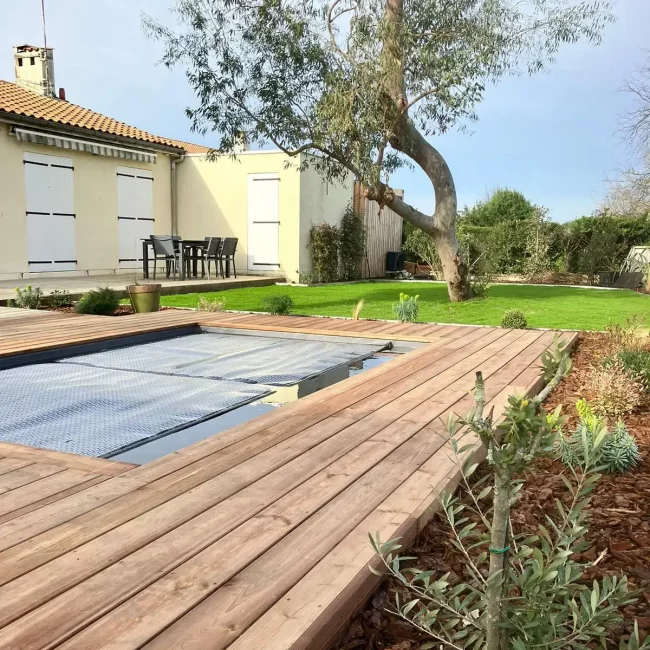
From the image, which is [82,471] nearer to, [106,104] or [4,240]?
[4,240]

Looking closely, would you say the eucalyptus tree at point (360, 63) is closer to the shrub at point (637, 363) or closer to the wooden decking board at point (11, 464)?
the shrub at point (637, 363)

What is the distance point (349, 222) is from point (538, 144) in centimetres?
697

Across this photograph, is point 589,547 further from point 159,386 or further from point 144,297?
point 144,297

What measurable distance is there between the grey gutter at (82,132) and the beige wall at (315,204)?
122 inches

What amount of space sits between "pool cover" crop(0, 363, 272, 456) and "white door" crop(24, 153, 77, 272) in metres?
7.35

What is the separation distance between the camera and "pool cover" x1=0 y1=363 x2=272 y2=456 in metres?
2.98

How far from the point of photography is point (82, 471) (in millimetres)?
2293

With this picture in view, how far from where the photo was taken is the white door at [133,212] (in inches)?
505

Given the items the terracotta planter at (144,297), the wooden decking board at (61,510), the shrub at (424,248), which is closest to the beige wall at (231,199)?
the shrub at (424,248)

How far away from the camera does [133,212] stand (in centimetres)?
1305

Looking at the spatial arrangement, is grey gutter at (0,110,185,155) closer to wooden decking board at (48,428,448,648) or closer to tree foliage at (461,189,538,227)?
tree foliage at (461,189,538,227)

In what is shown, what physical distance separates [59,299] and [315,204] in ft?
22.1

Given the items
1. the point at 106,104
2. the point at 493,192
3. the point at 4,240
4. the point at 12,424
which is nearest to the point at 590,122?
the point at 493,192

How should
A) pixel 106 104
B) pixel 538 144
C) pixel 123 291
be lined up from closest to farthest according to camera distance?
1. pixel 123 291
2. pixel 106 104
3. pixel 538 144
